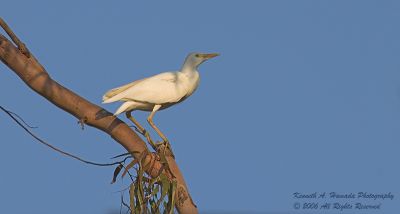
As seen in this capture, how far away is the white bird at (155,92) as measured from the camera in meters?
4.96

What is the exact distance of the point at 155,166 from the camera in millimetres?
4141

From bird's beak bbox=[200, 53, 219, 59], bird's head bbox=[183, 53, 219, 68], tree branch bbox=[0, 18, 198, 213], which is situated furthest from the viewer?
bird's beak bbox=[200, 53, 219, 59]

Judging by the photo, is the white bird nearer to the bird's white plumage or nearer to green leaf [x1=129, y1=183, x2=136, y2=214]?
the bird's white plumage

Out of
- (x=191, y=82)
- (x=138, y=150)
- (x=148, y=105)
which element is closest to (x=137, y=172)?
(x=138, y=150)

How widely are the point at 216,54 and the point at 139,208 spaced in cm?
274

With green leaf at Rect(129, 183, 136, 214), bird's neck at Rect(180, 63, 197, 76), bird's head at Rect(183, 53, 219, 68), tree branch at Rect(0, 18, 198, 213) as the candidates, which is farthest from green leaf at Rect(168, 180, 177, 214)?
bird's head at Rect(183, 53, 219, 68)

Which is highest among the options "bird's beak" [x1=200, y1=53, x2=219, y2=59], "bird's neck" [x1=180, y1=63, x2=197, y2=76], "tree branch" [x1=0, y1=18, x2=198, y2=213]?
"bird's beak" [x1=200, y1=53, x2=219, y2=59]

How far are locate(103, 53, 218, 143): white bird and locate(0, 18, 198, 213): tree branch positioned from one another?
0.53m

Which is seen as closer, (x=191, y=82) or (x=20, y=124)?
(x=20, y=124)

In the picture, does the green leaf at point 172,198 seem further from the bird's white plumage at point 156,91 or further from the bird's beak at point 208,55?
the bird's beak at point 208,55

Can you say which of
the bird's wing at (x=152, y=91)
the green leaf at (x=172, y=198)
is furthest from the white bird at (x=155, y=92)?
the green leaf at (x=172, y=198)

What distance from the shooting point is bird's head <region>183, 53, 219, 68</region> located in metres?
6.05

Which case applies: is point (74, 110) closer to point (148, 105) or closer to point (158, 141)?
point (158, 141)

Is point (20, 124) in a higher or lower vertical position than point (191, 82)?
lower
